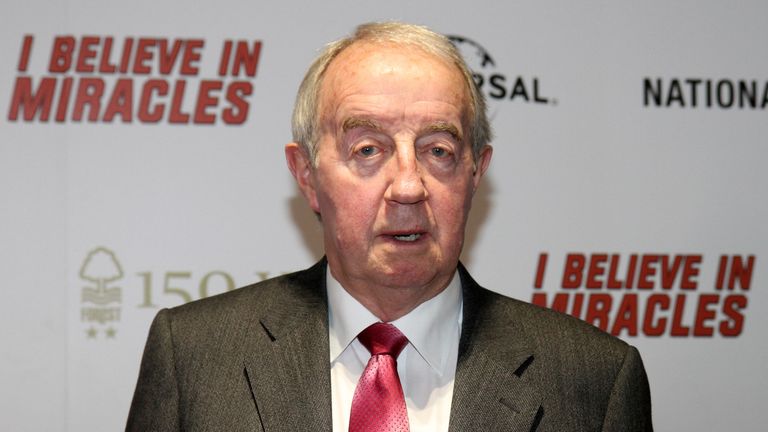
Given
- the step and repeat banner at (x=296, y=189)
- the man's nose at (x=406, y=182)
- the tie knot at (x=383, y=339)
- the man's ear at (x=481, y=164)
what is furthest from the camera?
the step and repeat banner at (x=296, y=189)

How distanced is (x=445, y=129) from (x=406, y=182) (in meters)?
0.16

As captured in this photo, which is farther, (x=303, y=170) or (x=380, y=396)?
(x=303, y=170)

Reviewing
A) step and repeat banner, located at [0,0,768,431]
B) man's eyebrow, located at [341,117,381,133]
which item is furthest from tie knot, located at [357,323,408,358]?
step and repeat banner, located at [0,0,768,431]

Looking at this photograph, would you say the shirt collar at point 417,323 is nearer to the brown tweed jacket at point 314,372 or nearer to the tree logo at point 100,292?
the brown tweed jacket at point 314,372

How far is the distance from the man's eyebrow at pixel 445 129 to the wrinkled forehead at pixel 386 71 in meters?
0.07

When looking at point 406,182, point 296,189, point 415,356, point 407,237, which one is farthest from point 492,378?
point 296,189

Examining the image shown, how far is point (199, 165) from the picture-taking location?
3.21 metres

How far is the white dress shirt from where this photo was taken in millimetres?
1946

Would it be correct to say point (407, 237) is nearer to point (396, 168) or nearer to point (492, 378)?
point (396, 168)

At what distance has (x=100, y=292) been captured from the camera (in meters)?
3.14

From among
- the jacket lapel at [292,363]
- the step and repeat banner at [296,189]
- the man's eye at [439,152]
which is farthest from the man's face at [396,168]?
the step and repeat banner at [296,189]

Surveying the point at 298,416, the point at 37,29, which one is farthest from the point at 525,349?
the point at 37,29

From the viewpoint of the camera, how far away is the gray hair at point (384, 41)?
2.05 metres

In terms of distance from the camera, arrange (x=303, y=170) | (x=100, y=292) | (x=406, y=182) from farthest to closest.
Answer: (x=100, y=292), (x=303, y=170), (x=406, y=182)
